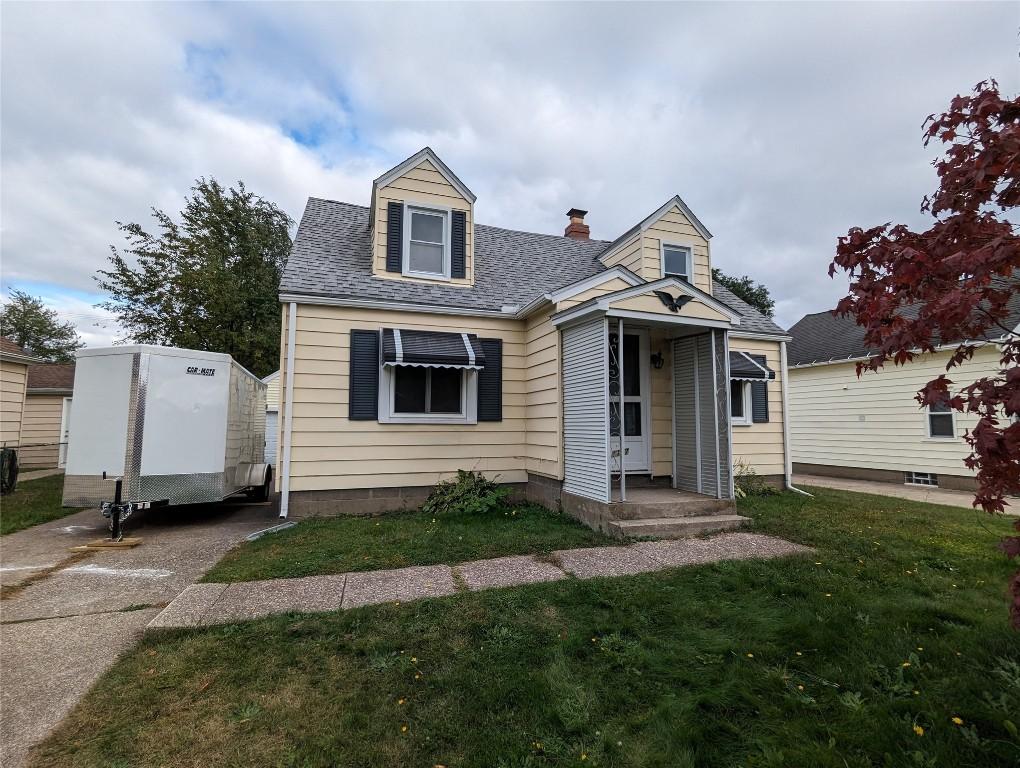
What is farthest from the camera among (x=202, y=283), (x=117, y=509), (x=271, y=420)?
(x=202, y=283)

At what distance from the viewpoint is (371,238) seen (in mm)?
9266

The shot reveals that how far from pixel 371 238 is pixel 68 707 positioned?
8334 millimetres

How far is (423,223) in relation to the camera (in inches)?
A: 347

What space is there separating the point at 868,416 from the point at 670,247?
28.2ft

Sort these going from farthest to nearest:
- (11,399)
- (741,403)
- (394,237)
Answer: (11,399)
(741,403)
(394,237)

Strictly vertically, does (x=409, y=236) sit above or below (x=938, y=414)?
above

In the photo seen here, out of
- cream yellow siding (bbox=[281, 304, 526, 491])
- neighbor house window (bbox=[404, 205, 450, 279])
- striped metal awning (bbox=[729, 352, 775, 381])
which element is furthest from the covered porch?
neighbor house window (bbox=[404, 205, 450, 279])

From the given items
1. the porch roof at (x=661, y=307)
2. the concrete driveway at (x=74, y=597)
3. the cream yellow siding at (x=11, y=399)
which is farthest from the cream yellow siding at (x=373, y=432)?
the cream yellow siding at (x=11, y=399)

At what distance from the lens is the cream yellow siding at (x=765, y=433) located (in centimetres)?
984

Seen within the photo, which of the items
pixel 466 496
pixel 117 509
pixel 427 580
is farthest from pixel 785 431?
pixel 117 509

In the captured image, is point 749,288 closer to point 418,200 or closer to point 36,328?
point 418,200

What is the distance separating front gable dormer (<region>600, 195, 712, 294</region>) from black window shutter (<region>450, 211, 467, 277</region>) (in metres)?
3.79

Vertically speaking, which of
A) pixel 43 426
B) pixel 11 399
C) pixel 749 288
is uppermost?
pixel 749 288

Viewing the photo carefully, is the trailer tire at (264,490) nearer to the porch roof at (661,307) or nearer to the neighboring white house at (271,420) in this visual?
the neighboring white house at (271,420)
